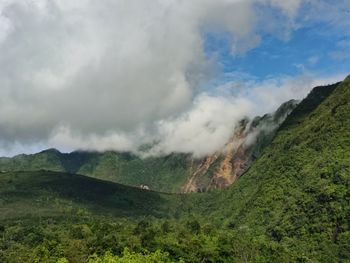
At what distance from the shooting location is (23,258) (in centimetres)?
15300

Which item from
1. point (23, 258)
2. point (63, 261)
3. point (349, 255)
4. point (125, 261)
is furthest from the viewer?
point (349, 255)

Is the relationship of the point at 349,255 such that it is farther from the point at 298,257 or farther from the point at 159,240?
the point at 159,240

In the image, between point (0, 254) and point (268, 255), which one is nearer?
point (0, 254)

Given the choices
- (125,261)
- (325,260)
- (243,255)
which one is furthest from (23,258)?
(325,260)

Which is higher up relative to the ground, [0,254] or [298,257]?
[0,254]

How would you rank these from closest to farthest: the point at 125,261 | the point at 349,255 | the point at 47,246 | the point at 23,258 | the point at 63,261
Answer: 1. the point at 125,261
2. the point at 63,261
3. the point at 23,258
4. the point at 47,246
5. the point at 349,255

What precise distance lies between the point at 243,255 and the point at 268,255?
12.6 meters

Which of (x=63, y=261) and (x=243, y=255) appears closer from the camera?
(x=63, y=261)

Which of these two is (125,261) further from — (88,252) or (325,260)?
(325,260)

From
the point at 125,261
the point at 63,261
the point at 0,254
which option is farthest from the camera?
the point at 0,254

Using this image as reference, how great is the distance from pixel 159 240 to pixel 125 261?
309 feet

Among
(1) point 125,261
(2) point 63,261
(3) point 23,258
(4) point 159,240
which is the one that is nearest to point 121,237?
(4) point 159,240

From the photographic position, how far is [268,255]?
656 ft

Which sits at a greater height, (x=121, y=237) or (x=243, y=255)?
(x=121, y=237)
